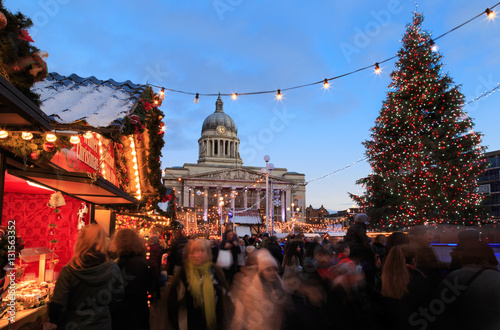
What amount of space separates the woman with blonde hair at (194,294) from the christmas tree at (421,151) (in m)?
17.4

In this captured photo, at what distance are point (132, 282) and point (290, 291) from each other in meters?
1.77

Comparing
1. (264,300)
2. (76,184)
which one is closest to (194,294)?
(264,300)

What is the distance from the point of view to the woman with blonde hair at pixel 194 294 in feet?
15.4

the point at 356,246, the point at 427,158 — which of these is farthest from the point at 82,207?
the point at 427,158

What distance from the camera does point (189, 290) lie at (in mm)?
4770

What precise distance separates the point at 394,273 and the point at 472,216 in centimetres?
1870

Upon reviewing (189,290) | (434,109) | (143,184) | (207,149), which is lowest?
(189,290)

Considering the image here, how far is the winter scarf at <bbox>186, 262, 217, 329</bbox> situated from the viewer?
4730 mm

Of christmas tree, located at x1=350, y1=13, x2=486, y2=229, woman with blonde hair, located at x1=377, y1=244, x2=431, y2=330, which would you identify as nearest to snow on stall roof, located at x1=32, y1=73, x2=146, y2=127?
woman with blonde hair, located at x1=377, y1=244, x2=431, y2=330

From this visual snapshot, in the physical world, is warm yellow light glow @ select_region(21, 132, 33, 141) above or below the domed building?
below

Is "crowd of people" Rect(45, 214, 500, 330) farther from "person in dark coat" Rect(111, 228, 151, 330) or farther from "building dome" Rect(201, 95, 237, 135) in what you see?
"building dome" Rect(201, 95, 237, 135)

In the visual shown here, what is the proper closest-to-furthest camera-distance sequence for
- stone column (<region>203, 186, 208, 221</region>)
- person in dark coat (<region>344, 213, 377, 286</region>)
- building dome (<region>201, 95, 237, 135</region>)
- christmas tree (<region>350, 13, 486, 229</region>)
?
person in dark coat (<region>344, 213, 377, 286</region>), christmas tree (<region>350, 13, 486, 229</region>), stone column (<region>203, 186, 208, 221</region>), building dome (<region>201, 95, 237, 135</region>)

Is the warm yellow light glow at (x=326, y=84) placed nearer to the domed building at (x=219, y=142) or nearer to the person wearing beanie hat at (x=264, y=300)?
the person wearing beanie hat at (x=264, y=300)

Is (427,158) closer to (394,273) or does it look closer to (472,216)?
(472,216)
